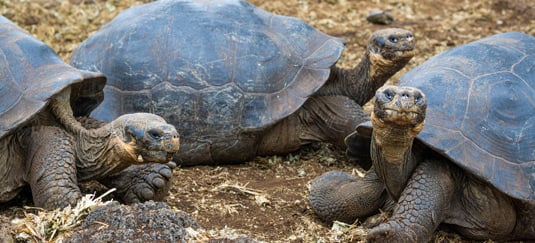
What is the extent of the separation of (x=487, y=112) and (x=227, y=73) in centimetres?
191

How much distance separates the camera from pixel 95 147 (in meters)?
5.05

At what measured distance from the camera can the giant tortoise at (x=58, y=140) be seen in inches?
187

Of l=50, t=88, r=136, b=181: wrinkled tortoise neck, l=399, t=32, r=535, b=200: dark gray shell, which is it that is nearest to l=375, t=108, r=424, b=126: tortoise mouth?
l=399, t=32, r=535, b=200: dark gray shell

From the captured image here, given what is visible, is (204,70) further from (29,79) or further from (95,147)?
(29,79)

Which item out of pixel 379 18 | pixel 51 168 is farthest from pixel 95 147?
pixel 379 18

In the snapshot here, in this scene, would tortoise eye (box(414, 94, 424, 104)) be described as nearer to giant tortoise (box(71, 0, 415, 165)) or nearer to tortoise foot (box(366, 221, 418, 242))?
tortoise foot (box(366, 221, 418, 242))

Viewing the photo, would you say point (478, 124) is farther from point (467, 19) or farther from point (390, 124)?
point (467, 19)

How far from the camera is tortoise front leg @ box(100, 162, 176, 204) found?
16.7 ft

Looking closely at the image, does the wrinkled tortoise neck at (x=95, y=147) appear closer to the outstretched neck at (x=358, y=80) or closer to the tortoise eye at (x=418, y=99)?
the tortoise eye at (x=418, y=99)

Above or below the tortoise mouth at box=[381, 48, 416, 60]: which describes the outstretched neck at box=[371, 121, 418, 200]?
above

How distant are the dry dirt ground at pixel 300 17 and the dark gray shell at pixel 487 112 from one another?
1.61 feet

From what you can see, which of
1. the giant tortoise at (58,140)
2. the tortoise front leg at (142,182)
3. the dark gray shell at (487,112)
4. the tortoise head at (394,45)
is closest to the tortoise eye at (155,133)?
the giant tortoise at (58,140)

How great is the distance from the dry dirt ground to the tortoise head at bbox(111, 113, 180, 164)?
0.49m

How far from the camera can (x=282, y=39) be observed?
6312 millimetres
